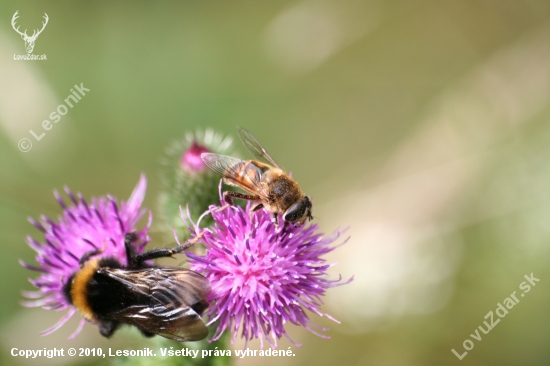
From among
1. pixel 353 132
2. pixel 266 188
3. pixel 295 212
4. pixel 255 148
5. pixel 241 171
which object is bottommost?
pixel 295 212

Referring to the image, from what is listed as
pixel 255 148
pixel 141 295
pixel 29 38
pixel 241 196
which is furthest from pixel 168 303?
pixel 29 38

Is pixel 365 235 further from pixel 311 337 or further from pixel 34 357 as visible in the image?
pixel 34 357

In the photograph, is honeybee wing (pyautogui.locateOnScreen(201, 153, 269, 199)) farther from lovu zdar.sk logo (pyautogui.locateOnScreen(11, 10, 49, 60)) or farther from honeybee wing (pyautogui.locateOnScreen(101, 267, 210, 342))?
lovu zdar.sk logo (pyautogui.locateOnScreen(11, 10, 49, 60))

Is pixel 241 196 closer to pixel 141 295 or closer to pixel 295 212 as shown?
pixel 295 212

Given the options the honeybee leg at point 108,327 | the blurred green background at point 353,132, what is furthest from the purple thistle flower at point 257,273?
the blurred green background at point 353,132

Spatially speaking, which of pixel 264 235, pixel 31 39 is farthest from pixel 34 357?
pixel 31 39

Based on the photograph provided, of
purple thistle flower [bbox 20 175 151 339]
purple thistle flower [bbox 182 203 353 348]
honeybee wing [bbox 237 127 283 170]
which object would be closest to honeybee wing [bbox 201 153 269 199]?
purple thistle flower [bbox 182 203 353 348]

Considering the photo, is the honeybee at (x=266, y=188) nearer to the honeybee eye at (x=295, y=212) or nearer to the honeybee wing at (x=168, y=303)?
the honeybee eye at (x=295, y=212)
